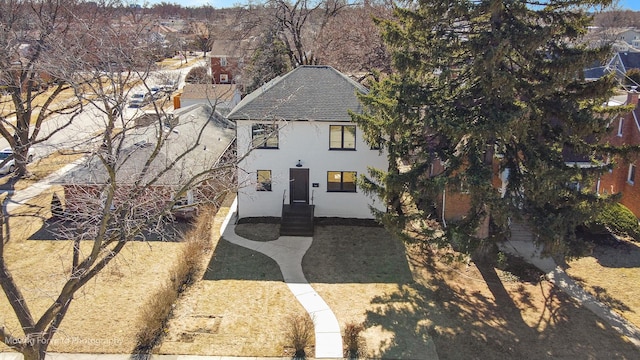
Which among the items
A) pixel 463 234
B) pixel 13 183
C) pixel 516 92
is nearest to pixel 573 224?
pixel 463 234

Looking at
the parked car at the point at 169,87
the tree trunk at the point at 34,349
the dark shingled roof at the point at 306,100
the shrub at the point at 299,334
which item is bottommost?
the shrub at the point at 299,334

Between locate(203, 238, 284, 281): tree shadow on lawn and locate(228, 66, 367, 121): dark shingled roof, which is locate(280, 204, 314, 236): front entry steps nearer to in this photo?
locate(203, 238, 284, 281): tree shadow on lawn

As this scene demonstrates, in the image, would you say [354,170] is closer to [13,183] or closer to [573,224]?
[573,224]

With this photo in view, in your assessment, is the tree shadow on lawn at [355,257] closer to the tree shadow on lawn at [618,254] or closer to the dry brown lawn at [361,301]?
the dry brown lawn at [361,301]

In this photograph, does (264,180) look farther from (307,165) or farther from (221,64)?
(221,64)

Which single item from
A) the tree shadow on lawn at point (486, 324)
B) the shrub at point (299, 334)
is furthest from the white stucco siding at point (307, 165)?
the shrub at point (299, 334)

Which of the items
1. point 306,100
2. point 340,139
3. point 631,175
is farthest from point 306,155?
point 631,175

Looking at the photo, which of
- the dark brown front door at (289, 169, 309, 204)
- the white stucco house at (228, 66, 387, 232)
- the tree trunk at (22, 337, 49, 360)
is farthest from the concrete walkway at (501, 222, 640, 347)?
the tree trunk at (22, 337, 49, 360)
